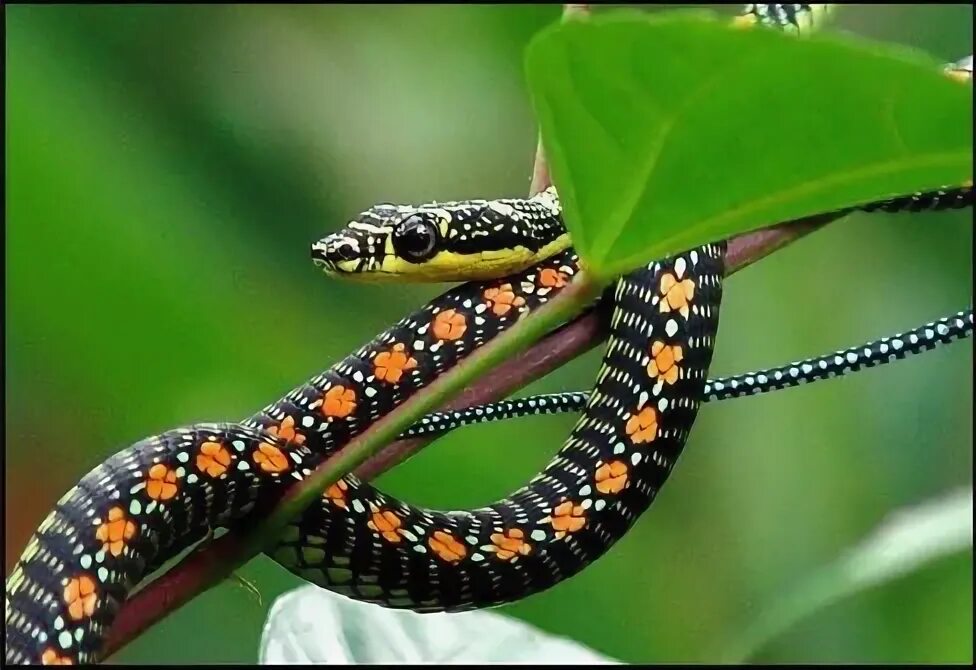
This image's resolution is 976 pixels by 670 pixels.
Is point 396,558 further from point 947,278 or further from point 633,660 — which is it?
point 947,278

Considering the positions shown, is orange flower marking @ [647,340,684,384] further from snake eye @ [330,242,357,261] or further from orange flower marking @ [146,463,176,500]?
orange flower marking @ [146,463,176,500]

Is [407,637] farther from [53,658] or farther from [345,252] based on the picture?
[53,658]

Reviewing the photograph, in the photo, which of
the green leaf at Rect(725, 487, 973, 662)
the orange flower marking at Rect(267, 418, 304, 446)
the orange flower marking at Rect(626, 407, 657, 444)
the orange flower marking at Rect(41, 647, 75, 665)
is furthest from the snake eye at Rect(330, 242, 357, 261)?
the green leaf at Rect(725, 487, 973, 662)

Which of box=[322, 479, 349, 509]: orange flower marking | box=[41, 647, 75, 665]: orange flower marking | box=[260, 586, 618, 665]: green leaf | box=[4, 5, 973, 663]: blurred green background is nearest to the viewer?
box=[41, 647, 75, 665]: orange flower marking

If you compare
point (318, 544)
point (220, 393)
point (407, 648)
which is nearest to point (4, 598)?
point (318, 544)

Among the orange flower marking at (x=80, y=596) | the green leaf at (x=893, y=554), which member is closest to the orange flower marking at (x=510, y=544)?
the orange flower marking at (x=80, y=596)

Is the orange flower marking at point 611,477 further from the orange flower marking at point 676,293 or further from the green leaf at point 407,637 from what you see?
the green leaf at point 407,637
